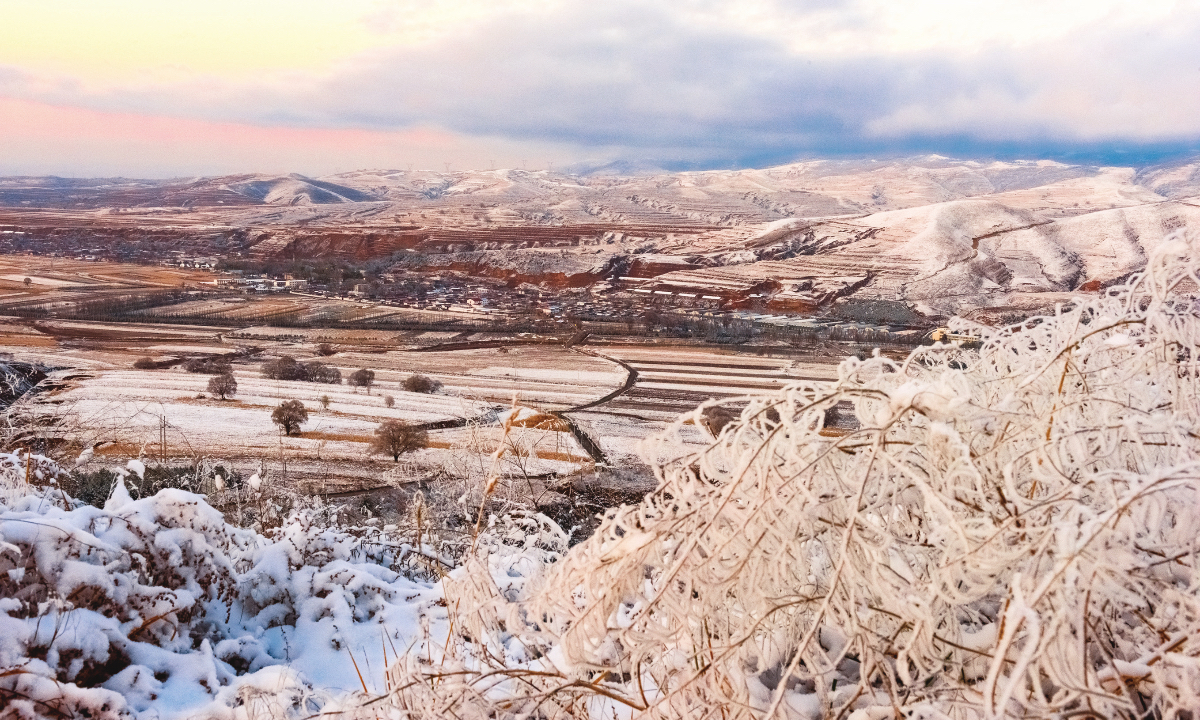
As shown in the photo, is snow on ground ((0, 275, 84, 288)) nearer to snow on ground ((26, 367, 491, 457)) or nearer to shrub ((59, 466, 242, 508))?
snow on ground ((26, 367, 491, 457))

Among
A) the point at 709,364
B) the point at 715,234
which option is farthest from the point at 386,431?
the point at 715,234

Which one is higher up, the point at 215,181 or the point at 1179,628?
the point at 215,181

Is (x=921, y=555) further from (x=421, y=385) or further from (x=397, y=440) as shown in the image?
Result: (x=421, y=385)

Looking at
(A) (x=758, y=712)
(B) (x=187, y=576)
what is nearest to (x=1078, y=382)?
(A) (x=758, y=712)

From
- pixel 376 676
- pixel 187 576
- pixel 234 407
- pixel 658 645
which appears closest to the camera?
pixel 658 645

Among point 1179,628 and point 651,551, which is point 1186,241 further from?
point 651,551

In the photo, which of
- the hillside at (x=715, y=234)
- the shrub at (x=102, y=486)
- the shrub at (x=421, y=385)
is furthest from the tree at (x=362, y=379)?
the hillside at (x=715, y=234)

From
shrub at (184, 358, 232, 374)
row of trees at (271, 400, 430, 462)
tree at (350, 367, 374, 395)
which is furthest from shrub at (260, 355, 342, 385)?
row of trees at (271, 400, 430, 462)
